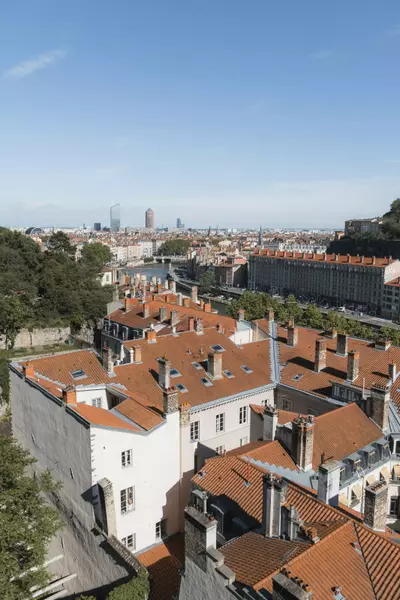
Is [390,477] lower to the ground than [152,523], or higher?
higher

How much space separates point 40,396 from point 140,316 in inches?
800

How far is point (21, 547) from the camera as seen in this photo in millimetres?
14688

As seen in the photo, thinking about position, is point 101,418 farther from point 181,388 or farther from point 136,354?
point 136,354

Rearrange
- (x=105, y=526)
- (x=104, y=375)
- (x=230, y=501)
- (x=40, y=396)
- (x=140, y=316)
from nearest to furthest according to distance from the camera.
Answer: (x=230, y=501) < (x=105, y=526) < (x=40, y=396) < (x=104, y=375) < (x=140, y=316)

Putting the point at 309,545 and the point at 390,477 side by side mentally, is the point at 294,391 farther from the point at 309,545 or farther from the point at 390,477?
the point at 309,545

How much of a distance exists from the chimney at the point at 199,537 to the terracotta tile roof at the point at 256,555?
865 millimetres

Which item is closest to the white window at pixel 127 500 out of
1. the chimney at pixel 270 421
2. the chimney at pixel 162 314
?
the chimney at pixel 270 421

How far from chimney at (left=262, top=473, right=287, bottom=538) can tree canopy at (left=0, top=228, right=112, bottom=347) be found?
1625 inches

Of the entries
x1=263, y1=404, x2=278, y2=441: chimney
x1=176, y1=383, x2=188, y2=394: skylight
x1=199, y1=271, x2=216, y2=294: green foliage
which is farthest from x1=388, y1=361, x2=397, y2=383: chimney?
x1=199, y1=271, x2=216, y2=294: green foliage

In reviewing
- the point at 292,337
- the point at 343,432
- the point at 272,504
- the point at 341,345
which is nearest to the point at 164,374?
the point at 343,432

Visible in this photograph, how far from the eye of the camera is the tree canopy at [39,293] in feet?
161

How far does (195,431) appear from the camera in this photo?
2092 cm

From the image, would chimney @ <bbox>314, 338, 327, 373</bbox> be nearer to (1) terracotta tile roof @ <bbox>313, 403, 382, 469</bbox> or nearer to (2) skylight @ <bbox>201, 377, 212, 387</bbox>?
(1) terracotta tile roof @ <bbox>313, 403, 382, 469</bbox>

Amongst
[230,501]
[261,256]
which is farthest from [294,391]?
[261,256]
